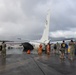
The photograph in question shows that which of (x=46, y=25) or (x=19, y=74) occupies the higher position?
(x=46, y=25)

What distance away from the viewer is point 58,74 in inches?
423

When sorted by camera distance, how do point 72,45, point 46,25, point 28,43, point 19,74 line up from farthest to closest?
point 28,43
point 46,25
point 72,45
point 19,74

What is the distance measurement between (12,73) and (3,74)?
539mm

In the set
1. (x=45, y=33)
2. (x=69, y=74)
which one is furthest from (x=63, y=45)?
(x=45, y=33)

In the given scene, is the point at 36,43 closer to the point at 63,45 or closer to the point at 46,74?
the point at 63,45

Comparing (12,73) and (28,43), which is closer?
(12,73)

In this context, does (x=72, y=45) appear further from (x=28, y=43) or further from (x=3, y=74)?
(x=28, y=43)

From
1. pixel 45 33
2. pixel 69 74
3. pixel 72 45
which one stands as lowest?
pixel 69 74

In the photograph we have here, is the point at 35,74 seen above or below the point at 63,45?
below

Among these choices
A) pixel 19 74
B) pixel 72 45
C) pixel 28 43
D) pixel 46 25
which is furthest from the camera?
pixel 28 43

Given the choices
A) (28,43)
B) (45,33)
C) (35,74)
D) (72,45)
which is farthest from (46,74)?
(28,43)

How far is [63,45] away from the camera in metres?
22.1

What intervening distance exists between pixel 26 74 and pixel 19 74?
0.36m

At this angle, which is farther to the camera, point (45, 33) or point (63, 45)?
point (45, 33)
